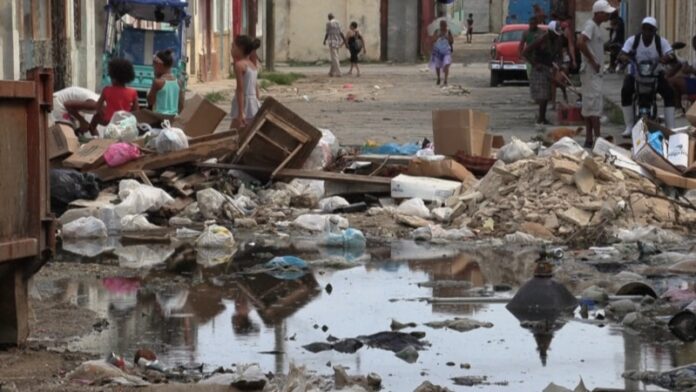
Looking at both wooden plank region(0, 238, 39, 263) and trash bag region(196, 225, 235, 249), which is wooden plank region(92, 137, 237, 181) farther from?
wooden plank region(0, 238, 39, 263)

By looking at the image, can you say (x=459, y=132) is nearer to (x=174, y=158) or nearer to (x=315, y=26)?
(x=174, y=158)

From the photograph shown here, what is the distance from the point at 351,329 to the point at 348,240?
389cm

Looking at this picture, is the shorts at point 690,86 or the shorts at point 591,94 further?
the shorts at point 690,86

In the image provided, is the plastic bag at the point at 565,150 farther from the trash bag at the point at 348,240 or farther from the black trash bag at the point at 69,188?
the black trash bag at the point at 69,188

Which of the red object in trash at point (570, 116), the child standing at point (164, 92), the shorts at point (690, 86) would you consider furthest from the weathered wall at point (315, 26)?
the child standing at point (164, 92)

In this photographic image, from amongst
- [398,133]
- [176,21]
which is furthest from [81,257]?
[176,21]

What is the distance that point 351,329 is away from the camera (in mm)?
9312

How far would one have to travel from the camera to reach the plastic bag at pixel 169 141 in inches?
604

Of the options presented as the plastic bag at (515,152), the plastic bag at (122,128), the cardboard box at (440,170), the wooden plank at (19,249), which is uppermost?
the plastic bag at (122,128)

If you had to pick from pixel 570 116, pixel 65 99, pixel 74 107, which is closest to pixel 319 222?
pixel 74 107

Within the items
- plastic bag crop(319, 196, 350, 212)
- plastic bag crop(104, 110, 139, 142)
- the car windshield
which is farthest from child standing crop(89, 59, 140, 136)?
the car windshield

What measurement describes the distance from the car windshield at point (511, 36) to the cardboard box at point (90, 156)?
28141 millimetres

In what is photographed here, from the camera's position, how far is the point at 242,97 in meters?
17.5

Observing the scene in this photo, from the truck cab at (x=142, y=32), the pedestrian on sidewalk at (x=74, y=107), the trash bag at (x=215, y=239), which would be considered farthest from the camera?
the truck cab at (x=142, y=32)
